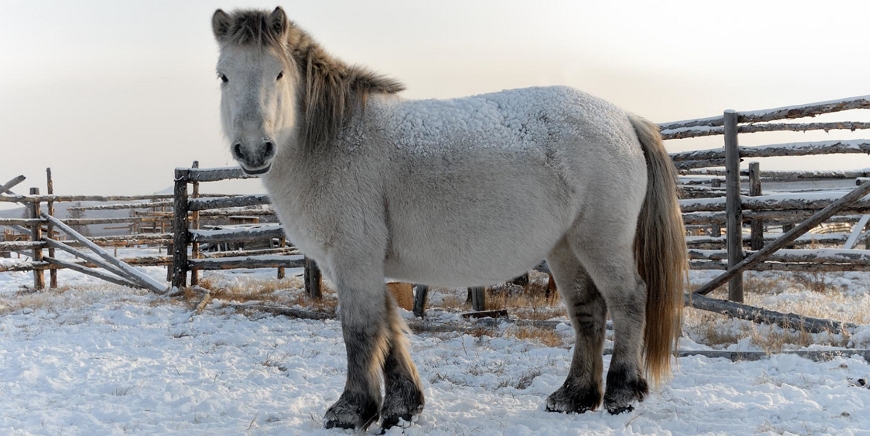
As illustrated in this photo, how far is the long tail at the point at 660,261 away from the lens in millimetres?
3812

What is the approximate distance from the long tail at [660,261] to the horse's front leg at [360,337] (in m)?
1.72

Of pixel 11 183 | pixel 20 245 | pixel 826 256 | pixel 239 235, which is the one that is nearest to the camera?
pixel 826 256

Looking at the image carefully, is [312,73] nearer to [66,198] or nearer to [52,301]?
[52,301]

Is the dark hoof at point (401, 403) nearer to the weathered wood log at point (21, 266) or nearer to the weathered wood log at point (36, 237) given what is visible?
the weathered wood log at point (21, 266)

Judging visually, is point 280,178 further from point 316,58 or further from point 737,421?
point 737,421

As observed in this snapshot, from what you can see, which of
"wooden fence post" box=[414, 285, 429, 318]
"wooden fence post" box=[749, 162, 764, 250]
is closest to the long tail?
"wooden fence post" box=[414, 285, 429, 318]

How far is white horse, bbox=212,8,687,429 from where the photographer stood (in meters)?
3.35

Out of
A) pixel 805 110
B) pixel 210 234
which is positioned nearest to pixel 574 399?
pixel 805 110

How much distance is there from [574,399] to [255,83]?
2.62m

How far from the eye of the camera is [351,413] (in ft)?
10.9

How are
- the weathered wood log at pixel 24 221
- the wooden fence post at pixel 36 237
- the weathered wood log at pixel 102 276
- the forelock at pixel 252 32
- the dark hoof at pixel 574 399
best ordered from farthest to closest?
the wooden fence post at pixel 36 237 < the weathered wood log at pixel 24 221 < the weathered wood log at pixel 102 276 < the dark hoof at pixel 574 399 < the forelock at pixel 252 32

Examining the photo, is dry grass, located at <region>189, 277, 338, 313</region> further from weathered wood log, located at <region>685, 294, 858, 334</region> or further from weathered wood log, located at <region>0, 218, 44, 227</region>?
weathered wood log, located at <region>685, 294, 858, 334</region>

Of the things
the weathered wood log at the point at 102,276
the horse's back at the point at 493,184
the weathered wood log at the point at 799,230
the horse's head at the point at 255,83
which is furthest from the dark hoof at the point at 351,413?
the weathered wood log at the point at 102,276

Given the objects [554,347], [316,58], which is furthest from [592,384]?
[316,58]
